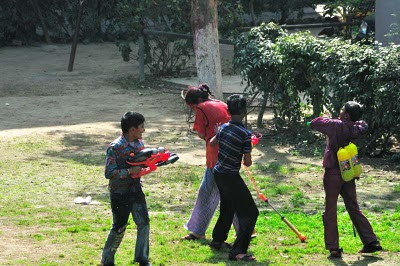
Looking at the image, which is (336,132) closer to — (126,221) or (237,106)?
(237,106)

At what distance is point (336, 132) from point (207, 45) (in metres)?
7.93

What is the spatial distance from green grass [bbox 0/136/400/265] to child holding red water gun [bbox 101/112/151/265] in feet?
1.20

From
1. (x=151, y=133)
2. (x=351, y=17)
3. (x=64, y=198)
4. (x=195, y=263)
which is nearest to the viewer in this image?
(x=195, y=263)

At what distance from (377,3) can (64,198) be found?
8677mm

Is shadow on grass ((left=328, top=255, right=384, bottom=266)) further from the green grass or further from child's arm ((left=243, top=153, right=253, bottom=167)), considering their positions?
child's arm ((left=243, top=153, right=253, bottom=167))

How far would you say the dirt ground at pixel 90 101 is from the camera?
42.6ft

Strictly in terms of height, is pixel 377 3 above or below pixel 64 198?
above

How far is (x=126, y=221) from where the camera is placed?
23.2 ft

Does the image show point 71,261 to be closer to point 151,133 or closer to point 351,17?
point 151,133

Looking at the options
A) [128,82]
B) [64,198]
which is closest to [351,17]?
[128,82]

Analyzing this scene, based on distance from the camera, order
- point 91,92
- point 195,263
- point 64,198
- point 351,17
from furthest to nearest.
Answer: point 351,17 < point 91,92 < point 64,198 < point 195,263

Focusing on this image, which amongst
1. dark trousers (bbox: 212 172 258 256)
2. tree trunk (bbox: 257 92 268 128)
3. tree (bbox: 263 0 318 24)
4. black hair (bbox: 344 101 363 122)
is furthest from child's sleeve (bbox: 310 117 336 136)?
tree (bbox: 263 0 318 24)

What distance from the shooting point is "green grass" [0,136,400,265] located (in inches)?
301

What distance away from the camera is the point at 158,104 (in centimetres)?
1680
